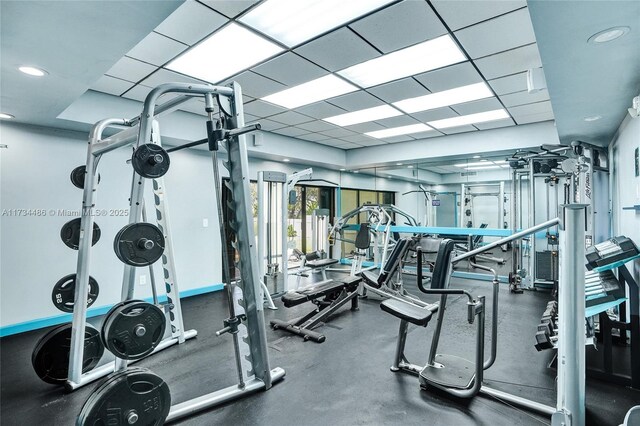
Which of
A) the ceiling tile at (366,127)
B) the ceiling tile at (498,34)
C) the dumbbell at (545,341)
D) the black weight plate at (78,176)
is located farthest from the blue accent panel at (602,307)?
the black weight plate at (78,176)

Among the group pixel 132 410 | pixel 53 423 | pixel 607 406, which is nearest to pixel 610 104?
pixel 607 406

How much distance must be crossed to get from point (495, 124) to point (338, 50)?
11.6ft

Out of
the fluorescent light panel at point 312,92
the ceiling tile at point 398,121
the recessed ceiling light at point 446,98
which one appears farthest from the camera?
the ceiling tile at point 398,121

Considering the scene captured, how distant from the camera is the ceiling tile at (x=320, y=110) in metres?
4.30

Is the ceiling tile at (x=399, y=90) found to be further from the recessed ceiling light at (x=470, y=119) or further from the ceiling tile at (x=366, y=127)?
the recessed ceiling light at (x=470, y=119)

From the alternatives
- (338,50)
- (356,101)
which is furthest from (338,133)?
(338,50)

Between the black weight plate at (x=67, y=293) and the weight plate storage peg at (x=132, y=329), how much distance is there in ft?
3.56

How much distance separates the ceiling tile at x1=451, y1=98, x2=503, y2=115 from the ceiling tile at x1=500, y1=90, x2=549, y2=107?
0.11m

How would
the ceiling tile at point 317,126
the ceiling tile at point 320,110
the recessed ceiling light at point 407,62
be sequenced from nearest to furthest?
the recessed ceiling light at point 407,62 → the ceiling tile at point 320,110 → the ceiling tile at point 317,126

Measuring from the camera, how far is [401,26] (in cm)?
245

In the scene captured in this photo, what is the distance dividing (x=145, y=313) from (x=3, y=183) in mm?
3116

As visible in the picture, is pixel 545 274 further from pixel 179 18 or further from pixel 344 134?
pixel 179 18

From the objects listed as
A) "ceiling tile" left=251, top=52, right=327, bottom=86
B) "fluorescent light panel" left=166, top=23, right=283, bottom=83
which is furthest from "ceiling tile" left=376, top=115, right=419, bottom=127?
"fluorescent light panel" left=166, top=23, right=283, bottom=83

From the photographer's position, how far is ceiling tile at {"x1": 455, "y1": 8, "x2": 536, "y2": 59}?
2.34 m
